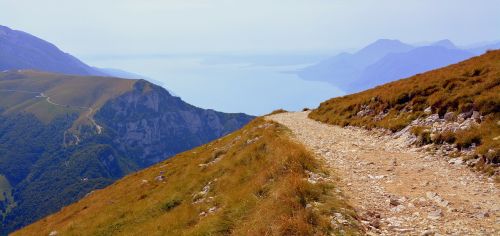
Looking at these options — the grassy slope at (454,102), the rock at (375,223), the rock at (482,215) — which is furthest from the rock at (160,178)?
the rock at (482,215)

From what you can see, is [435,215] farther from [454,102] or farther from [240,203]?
[454,102]

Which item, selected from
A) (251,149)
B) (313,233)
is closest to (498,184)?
(313,233)

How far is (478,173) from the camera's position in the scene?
51.4ft

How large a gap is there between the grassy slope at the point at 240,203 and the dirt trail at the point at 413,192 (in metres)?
1.23

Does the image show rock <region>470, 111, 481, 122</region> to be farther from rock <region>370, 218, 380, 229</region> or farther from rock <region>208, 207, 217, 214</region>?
rock <region>208, 207, 217, 214</region>

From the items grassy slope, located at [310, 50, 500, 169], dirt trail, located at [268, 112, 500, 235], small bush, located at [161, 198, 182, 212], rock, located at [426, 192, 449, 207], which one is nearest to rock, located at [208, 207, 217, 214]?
small bush, located at [161, 198, 182, 212]

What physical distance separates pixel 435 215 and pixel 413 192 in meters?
2.48

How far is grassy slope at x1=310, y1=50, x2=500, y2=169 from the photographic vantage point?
741 inches

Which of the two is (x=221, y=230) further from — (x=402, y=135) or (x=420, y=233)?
(x=402, y=135)

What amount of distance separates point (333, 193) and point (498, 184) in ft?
21.4

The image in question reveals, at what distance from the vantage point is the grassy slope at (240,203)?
11.9m

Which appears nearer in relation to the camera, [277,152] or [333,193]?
[333,193]

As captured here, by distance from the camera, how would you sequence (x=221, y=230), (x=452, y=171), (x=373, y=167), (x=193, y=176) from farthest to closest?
(x=193, y=176) < (x=373, y=167) < (x=452, y=171) < (x=221, y=230)

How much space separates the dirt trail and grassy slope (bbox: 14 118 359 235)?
1.23m
